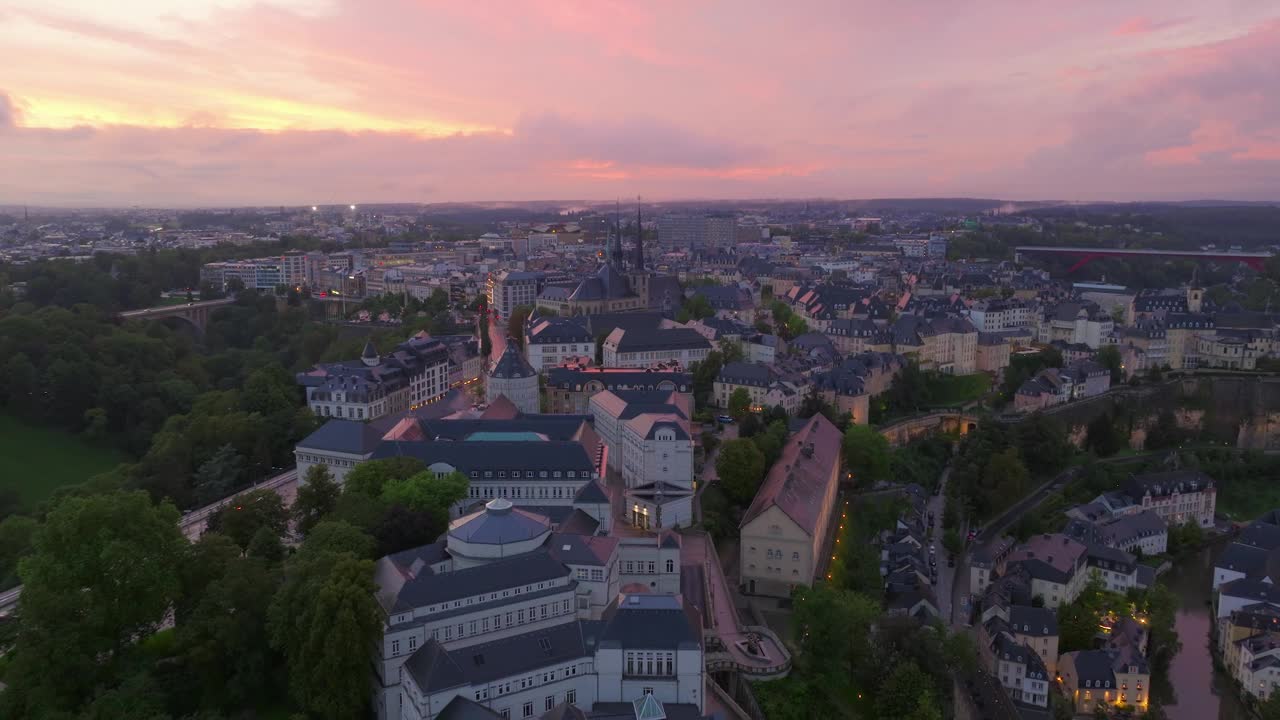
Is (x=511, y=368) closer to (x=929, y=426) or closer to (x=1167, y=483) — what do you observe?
(x=929, y=426)

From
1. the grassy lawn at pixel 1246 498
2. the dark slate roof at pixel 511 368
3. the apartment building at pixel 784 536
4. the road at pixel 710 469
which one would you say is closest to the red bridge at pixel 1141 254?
the grassy lawn at pixel 1246 498

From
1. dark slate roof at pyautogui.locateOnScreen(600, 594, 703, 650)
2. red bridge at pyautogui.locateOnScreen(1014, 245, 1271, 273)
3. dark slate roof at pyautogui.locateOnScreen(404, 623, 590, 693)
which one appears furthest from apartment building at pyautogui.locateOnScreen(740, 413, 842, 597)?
red bridge at pyautogui.locateOnScreen(1014, 245, 1271, 273)

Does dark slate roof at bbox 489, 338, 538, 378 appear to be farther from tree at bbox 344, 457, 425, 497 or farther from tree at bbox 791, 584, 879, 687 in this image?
tree at bbox 791, 584, 879, 687

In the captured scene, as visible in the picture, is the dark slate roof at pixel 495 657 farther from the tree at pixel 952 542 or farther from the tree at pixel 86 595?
the tree at pixel 952 542

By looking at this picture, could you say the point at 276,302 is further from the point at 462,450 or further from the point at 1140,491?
the point at 1140,491

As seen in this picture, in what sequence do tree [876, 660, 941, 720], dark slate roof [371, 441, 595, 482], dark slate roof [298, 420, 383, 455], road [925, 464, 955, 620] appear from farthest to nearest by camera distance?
dark slate roof [298, 420, 383, 455] → road [925, 464, 955, 620] → dark slate roof [371, 441, 595, 482] → tree [876, 660, 941, 720]

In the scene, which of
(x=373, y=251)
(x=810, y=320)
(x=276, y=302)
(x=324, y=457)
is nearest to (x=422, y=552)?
(x=324, y=457)

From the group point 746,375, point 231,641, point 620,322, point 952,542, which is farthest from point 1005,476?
point 231,641
